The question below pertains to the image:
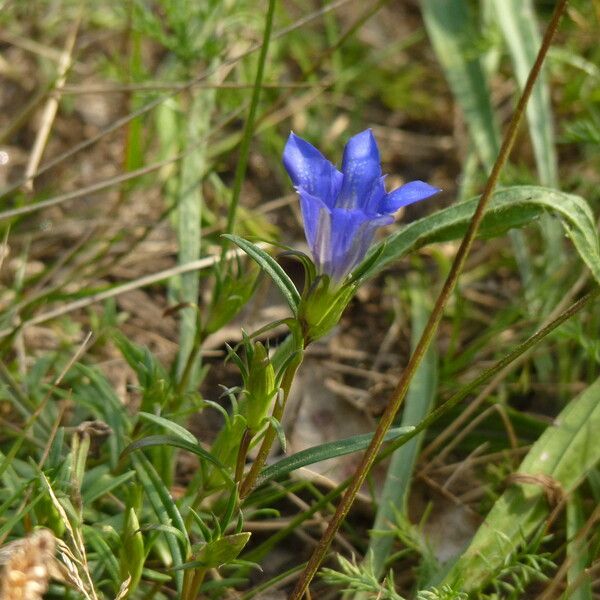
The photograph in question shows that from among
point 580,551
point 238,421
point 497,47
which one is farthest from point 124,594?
point 497,47

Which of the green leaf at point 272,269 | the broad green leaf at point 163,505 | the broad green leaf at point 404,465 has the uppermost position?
the green leaf at point 272,269

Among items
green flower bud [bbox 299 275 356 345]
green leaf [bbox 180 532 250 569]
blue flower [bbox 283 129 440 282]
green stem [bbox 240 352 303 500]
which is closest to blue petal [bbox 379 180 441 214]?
blue flower [bbox 283 129 440 282]

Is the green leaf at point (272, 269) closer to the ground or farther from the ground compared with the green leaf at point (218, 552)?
farther from the ground

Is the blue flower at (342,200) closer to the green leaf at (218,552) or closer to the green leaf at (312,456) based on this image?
the green leaf at (312,456)

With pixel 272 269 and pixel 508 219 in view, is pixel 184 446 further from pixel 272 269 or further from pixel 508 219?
pixel 508 219

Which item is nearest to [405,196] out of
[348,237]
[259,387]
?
[348,237]

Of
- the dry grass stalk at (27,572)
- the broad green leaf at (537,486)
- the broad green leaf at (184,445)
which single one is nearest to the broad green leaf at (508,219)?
the broad green leaf at (537,486)

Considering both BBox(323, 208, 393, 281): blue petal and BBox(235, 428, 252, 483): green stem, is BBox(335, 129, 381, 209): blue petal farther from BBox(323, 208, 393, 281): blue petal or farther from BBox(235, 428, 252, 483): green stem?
BBox(235, 428, 252, 483): green stem
